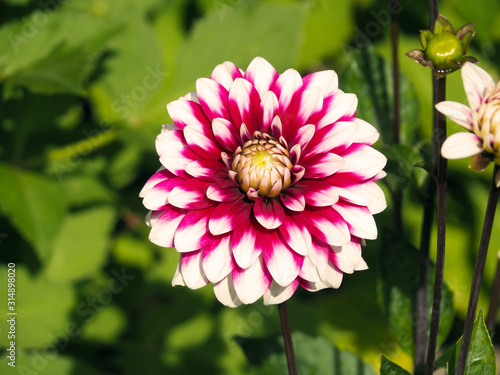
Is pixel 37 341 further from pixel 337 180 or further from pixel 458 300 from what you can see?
pixel 458 300

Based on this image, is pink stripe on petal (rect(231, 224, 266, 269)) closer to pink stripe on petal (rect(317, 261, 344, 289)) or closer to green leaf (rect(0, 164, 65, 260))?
pink stripe on petal (rect(317, 261, 344, 289))

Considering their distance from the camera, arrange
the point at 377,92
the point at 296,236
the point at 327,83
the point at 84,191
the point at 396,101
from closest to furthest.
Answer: the point at 296,236 < the point at 327,83 < the point at 396,101 < the point at 377,92 < the point at 84,191

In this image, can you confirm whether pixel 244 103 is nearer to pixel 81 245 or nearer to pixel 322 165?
pixel 322 165

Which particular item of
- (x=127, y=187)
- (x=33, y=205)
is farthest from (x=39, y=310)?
(x=127, y=187)

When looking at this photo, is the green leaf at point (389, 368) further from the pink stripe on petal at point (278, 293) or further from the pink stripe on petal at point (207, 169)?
the pink stripe on petal at point (207, 169)

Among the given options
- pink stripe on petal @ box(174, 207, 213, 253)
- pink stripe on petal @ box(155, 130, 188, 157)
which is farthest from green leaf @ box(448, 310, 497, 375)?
pink stripe on petal @ box(155, 130, 188, 157)

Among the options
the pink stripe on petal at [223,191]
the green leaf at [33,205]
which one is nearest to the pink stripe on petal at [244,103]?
the pink stripe on petal at [223,191]
